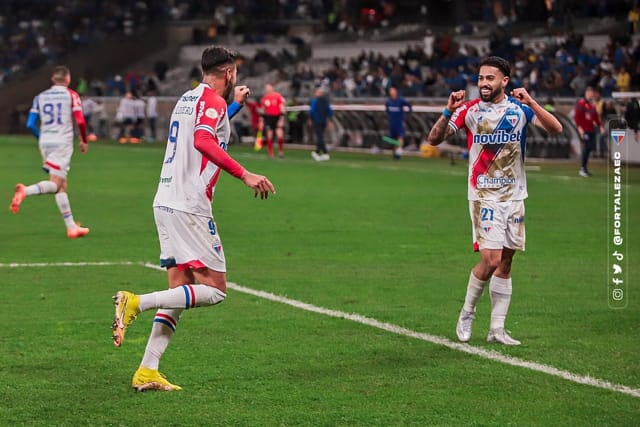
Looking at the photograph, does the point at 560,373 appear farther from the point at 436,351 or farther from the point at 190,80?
the point at 190,80

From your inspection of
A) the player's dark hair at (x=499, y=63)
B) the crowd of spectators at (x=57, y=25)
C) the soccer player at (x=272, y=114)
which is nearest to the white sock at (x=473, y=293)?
the player's dark hair at (x=499, y=63)

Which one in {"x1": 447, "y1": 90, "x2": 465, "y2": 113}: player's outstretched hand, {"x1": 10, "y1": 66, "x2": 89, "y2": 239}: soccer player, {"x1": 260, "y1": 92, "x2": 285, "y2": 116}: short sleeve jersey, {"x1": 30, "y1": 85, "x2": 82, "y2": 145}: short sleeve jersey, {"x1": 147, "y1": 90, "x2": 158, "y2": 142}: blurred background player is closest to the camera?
{"x1": 447, "y1": 90, "x2": 465, "y2": 113}: player's outstretched hand

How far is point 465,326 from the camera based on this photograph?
987cm

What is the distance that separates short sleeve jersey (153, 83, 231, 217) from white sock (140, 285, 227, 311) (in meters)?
0.49

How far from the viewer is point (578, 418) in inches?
289

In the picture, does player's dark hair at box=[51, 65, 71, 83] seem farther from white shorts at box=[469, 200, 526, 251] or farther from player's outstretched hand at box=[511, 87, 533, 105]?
player's outstretched hand at box=[511, 87, 533, 105]


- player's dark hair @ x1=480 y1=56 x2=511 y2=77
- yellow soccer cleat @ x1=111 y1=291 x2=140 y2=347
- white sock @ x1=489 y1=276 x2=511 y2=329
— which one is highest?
player's dark hair @ x1=480 y1=56 x2=511 y2=77

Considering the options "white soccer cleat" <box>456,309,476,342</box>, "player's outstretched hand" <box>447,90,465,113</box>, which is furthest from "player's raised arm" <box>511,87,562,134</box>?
"white soccer cleat" <box>456,309,476,342</box>

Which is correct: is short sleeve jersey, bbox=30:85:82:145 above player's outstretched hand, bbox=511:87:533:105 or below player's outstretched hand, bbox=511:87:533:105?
below

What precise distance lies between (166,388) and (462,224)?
38.4 ft

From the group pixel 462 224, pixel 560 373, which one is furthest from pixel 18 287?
pixel 462 224

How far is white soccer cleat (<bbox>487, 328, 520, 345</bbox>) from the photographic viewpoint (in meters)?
9.75

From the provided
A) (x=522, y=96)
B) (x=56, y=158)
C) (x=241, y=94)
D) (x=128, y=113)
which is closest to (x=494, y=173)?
(x=522, y=96)

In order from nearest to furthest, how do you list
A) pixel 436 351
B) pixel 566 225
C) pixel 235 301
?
pixel 436 351, pixel 235 301, pixel 566 225
